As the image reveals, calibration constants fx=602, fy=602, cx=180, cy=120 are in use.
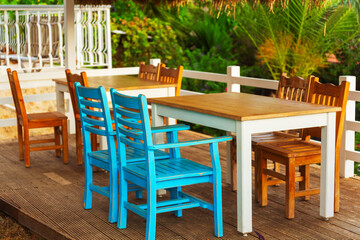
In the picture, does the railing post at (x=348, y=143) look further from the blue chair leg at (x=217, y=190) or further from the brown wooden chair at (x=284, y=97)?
the blue chair leg at (x=217, y=190)

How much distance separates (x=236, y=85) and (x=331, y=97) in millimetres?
2579

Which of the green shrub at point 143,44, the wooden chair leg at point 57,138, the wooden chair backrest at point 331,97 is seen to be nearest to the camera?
the wooden chair backrest at point 331,97

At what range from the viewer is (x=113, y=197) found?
14.1 ft

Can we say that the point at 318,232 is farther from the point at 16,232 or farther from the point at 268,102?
the point at 16,232

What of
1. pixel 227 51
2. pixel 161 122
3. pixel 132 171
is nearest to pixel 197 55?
pixel 227 51

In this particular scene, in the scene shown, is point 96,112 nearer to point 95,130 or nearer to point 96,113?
point 96,113

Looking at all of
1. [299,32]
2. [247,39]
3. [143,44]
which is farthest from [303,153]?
[247,39]

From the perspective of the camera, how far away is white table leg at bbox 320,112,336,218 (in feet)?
14.0

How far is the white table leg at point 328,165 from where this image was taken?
14.0ft

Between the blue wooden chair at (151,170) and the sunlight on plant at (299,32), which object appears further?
the sunlight on plant at (299,32)

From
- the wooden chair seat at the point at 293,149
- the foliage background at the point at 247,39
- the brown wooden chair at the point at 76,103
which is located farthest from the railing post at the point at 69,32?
the wooden chair seat at the point at 293,149

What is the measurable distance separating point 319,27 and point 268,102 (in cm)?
661

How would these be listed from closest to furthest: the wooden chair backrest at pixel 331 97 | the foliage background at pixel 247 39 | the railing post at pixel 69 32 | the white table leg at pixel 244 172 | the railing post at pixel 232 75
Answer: the white table leg at pixel 244 172, the wooden chair backrest at pixel 331 97, the railing post at pixel 232 75, the railing post at pixel 69 32, the foliage background at pixel 247 39

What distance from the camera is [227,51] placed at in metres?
14.4
